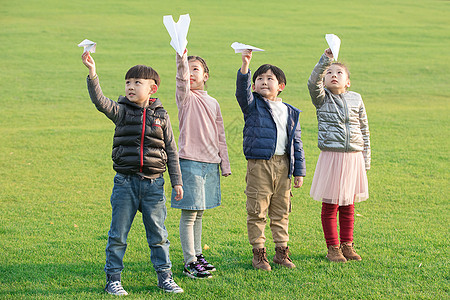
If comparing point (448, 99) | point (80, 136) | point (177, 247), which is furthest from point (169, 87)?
point (177, 247)

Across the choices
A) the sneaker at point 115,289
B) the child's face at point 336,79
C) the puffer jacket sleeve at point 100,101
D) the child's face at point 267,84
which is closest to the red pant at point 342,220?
the child's face at point 336,79

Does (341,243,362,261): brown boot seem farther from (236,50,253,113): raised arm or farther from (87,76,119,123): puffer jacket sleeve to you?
(87,76,119,123): puffer jacket sleeve

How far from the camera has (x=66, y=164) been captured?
9211mm

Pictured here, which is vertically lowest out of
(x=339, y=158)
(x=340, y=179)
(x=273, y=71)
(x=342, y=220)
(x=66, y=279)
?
(x=66, y=279)

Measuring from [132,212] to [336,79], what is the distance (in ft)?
7.29

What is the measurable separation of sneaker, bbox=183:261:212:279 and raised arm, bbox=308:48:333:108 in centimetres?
177

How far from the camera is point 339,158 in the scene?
5.18 metres

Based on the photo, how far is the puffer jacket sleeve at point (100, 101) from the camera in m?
4.09

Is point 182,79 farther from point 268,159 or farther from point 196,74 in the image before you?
point 268,159

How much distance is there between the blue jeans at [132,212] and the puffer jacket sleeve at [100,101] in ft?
1.61

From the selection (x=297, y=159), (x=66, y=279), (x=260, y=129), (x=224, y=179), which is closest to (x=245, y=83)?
(x=260, y=129)

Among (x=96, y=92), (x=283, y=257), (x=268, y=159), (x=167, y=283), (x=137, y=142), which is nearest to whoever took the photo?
(x=96, y=92)

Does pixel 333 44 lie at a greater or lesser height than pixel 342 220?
greater

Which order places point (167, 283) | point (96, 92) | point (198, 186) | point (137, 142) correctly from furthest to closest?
point (198, 186) → point (167, 283) → point (137, 142) → point (96, 92)
